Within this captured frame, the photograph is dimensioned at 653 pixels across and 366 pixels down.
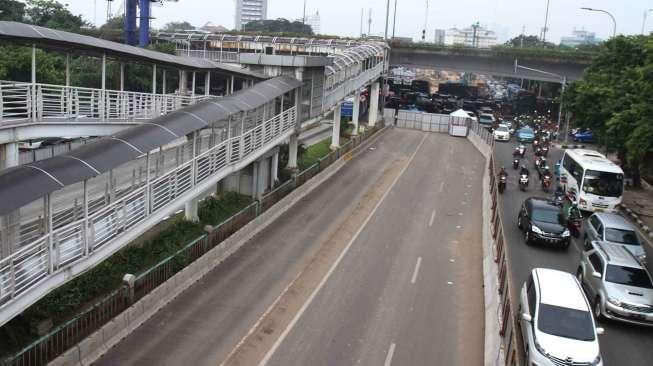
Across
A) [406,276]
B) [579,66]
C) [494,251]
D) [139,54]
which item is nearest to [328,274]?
[406,276]

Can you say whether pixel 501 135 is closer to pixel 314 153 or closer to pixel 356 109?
pixel 356 109

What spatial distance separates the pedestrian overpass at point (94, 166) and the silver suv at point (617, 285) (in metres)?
11.7

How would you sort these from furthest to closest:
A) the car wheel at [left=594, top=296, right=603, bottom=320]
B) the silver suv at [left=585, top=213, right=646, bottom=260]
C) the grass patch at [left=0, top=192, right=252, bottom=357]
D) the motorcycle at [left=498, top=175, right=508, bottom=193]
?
the motorcycle at [left=498, top=175, right=508, bottom=193], the silver suv at [left=585, top=213, right=646, bottom=260], the car wheel at [left=594, top=296, right=603, bottom=320], the grass patch at [left=0, top=192, right=252, bottom=357]

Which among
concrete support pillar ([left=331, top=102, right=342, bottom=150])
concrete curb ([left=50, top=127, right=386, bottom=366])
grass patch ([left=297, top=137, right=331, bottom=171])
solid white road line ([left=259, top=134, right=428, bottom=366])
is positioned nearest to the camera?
concrete curb ([left=50, top=127, right=386, bottom=366])

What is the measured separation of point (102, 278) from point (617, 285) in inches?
535

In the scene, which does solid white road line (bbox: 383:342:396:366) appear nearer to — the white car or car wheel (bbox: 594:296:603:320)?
car wheel (bbox: 594:296:603:320)

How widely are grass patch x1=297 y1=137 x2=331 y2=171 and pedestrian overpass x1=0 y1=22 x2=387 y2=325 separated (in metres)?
6.18

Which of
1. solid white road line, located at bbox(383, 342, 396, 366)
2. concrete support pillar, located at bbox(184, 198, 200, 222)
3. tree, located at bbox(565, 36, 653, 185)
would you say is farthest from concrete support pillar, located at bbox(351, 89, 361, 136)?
solid white road line, located at bbox(383, 342, 396, 366)

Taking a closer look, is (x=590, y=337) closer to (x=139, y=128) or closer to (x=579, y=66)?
(x=139, y=128)

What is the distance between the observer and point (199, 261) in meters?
18.4

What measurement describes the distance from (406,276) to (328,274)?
→ 2430 mm

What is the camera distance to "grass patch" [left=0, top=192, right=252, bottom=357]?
1323cm

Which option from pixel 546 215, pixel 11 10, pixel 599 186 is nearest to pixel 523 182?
pixel 599 186

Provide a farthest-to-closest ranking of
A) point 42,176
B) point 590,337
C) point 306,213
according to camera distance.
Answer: point 306,213 → point 590,337 → point 42,176
